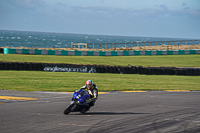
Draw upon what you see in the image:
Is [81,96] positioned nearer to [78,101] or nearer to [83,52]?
[78,101]

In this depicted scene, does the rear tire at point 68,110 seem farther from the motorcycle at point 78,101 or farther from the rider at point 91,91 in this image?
the rider at point 91,91

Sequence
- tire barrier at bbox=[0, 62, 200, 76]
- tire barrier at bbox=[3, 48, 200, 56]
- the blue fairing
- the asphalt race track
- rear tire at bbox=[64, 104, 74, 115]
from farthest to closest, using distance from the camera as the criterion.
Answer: tire barrier at bbox=[3, 48, 200, 56]
tire barrier at bbox=[0, 62, 200, 76]
rear tire at bbox=[64, 104, 74, 115]
the blue fairing
the asphalt race track

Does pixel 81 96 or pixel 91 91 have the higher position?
pixel 91 91

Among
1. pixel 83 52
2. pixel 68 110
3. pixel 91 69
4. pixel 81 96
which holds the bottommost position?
pixel 68 110

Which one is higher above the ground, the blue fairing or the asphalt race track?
the blue fairing

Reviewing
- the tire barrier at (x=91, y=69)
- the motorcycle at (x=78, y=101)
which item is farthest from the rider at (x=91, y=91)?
the tire barrier at (x=91, y=69)

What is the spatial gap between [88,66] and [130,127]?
19989mm

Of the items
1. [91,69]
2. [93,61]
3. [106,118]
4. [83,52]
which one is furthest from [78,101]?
[83,52]

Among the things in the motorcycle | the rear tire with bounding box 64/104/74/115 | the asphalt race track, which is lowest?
the asphalt race track

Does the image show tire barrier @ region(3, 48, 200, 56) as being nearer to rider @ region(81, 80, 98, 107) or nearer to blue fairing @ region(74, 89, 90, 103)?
rider @ region(81, 80, 98, 107)

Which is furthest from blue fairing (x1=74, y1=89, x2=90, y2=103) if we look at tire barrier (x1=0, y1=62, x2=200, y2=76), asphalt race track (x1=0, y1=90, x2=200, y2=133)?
tire barrier (x1=0, y1=62, x2=200, y2=76)

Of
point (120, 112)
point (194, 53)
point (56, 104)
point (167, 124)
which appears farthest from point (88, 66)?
point (194, 53)

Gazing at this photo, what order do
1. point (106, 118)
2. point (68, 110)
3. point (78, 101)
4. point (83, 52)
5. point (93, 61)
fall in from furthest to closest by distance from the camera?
point (83, 52)
point (93, 61)
point (68, 110)
point (78, 101)
point (106, 118)

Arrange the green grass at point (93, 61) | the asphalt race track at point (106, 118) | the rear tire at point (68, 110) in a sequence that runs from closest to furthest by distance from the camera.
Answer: the asphalt race track at point (106, 118)
the rear tire at point (68, 110)
the green grass at point (93, 61)
